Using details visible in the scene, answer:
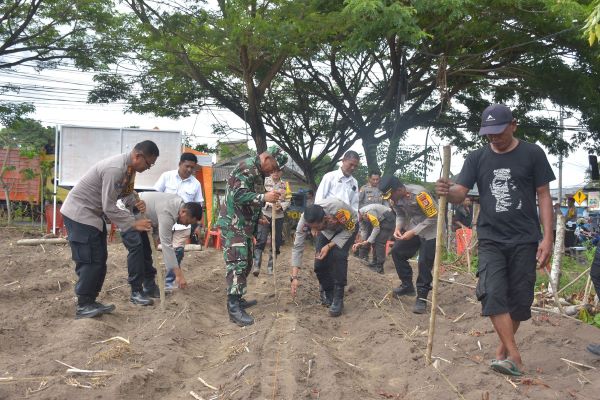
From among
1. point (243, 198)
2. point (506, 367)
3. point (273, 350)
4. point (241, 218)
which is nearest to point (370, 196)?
point (241, 218)

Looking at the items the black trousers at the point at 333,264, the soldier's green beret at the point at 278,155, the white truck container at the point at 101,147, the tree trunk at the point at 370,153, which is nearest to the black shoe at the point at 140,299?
the black trousers at the point at 333,264

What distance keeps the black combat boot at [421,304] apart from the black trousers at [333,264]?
83 centimetres

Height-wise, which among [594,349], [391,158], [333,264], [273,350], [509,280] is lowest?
[273,350]

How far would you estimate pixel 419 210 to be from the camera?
23.2 feet

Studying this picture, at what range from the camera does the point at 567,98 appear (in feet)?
47.5

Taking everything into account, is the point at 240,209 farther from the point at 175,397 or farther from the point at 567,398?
the point at 567,398

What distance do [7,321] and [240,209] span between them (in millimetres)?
2405

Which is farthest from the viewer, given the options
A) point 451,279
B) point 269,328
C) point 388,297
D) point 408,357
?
point 451,279

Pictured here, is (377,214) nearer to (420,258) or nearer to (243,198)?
(420,258)

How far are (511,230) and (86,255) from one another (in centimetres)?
381

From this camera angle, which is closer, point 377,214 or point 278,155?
point 278,155

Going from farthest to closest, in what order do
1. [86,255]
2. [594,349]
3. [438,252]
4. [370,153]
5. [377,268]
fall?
1. [370,153]
2. [377,268]
3. [86,255]
4. [594,349]
5. [438,252]

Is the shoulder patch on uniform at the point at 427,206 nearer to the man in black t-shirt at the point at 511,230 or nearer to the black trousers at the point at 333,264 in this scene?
the black trousers at the point at 333,264

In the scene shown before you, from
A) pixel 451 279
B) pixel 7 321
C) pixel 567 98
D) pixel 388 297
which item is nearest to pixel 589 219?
pixel 567 98
